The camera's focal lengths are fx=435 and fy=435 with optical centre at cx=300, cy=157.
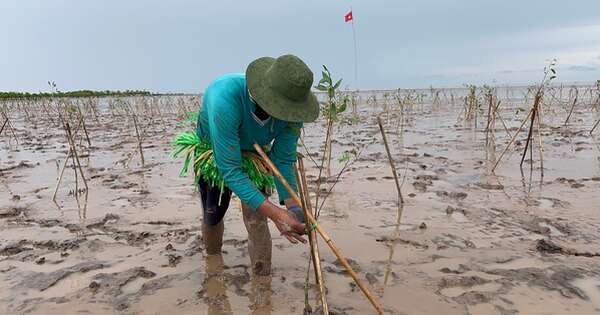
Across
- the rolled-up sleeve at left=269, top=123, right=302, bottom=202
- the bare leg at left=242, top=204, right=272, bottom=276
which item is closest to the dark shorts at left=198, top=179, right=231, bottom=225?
the bare leg at left=242, top=204, right=272, bottom=276

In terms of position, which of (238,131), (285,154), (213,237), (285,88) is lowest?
(213,237)

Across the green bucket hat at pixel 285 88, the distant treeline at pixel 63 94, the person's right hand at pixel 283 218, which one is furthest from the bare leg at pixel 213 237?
the distant treeline at pixel 63 94

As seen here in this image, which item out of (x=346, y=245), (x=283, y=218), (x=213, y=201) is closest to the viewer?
(x=283, y=218)

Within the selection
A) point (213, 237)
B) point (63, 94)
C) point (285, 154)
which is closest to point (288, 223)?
point (285, 154)

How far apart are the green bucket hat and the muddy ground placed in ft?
3.99

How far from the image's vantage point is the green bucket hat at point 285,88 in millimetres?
2184

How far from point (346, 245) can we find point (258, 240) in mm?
1007

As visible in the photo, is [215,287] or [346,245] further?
[346,245]

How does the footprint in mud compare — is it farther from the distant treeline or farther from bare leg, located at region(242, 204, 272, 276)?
the distant treeline

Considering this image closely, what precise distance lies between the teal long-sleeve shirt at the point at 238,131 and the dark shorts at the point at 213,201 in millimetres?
518

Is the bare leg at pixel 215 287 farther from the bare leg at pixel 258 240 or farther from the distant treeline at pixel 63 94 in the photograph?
the distant treeline at pixel 63 94

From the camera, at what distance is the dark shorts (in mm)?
3131

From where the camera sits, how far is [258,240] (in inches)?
117

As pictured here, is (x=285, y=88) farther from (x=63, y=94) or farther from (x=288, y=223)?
(x=63, y=94)
